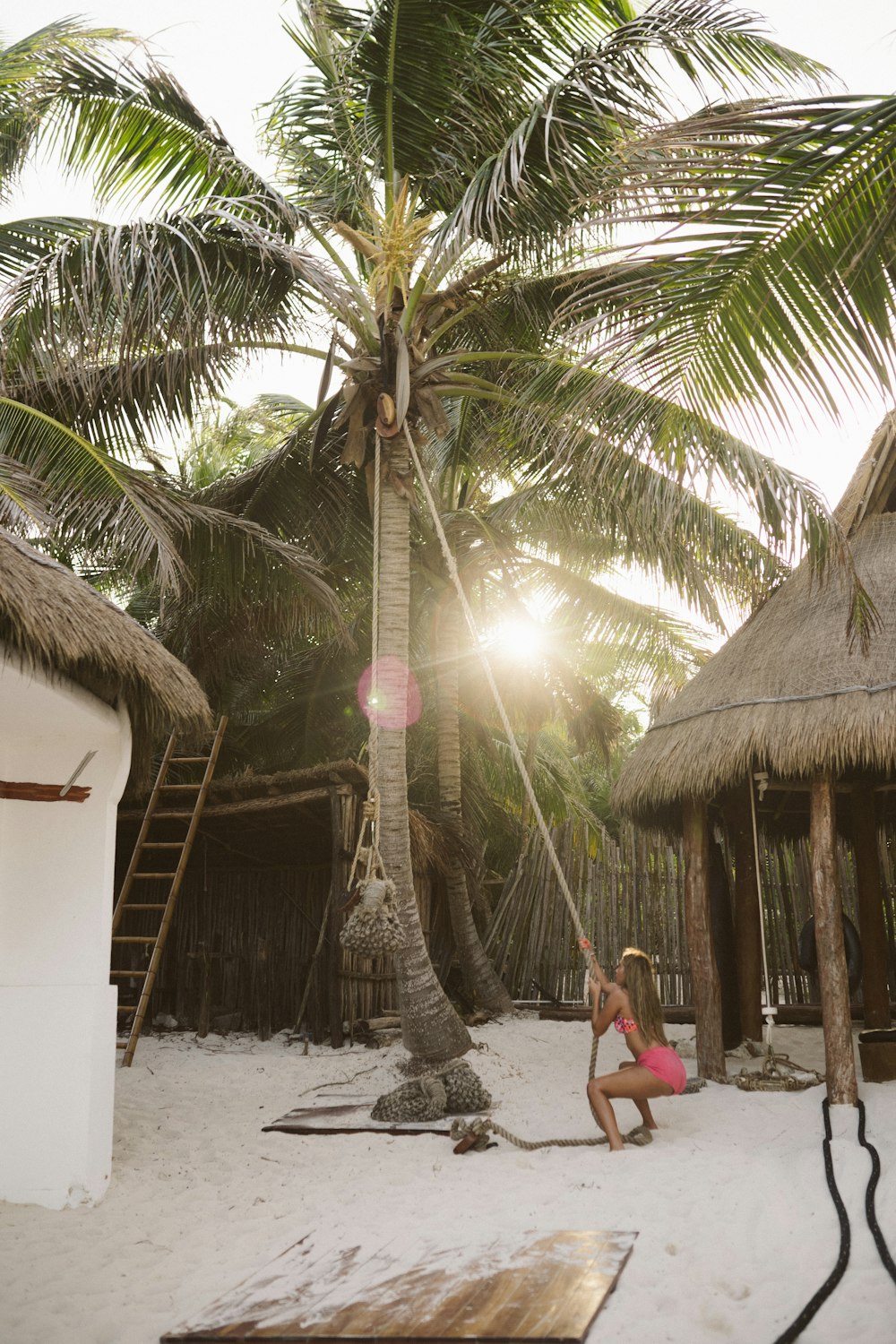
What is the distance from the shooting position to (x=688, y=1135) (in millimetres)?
5234

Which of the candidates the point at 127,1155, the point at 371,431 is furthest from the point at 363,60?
the point at 127,1155

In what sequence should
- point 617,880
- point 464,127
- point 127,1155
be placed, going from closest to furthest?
1. point 127,1155
2. point 464,127
3. point 617,880

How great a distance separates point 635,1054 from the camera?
16.9 feet

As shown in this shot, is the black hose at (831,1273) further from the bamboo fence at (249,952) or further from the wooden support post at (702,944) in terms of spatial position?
the bamboo fence at (249,952)

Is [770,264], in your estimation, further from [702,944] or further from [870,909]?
[870,909]

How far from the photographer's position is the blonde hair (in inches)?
204

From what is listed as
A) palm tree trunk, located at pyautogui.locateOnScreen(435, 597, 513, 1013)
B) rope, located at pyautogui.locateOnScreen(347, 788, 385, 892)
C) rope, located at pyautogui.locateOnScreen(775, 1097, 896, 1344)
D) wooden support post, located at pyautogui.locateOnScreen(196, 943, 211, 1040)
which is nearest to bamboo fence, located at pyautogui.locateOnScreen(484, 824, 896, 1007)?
palm tree trunk, located at pyautogui.locateOnScreen(435, 597, 513, 1013)

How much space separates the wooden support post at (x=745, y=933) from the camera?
7.55m

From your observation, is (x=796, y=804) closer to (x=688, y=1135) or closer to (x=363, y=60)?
(x=688, y=1135)

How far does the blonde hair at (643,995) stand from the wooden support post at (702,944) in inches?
57.8

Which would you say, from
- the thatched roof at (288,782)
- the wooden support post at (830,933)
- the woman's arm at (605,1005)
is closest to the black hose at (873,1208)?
the wooden support post at (830,933)

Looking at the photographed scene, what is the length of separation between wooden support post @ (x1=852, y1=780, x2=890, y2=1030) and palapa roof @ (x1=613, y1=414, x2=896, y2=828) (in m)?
0.64

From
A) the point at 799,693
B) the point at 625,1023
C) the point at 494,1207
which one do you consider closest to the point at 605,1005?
the point at 625,1023

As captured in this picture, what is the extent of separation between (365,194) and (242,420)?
15.8 ft
